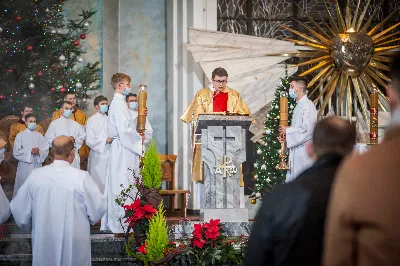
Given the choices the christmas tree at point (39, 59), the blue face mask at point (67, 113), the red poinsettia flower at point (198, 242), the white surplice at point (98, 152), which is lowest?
the red poinsettia flower at point (198, 242)

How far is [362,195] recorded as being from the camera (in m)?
2.00

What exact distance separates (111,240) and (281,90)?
544cm

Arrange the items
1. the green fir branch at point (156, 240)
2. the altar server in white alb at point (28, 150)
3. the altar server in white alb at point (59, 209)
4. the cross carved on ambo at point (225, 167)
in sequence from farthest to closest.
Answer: the altar server in white alb at point (28, 150), the cross carved on ambo at point (225, 167), the green fir branch at point (156, 240), the altar server in white alb at point (59, 209)

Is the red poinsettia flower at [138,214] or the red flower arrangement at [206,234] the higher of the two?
the red poinsettia flower at [138,214]

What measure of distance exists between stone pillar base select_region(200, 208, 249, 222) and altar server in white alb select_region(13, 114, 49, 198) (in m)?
4.07

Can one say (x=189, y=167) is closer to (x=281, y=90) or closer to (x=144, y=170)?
(x=281, y=90)

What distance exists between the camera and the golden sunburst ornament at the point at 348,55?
14.0 m

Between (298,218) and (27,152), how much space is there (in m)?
9.58

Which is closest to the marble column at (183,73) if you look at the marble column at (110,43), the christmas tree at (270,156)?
the marble column at (110,43)

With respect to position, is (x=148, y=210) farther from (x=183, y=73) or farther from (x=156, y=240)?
(x=183, y=73)

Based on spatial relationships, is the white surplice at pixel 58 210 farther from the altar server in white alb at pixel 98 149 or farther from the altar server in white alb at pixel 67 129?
the altar server in white alb at pixel 67 129

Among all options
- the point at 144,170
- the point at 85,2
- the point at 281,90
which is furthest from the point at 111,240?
the point at 85,2

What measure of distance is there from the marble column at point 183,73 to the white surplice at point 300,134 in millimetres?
3477

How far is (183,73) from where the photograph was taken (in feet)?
47.2
